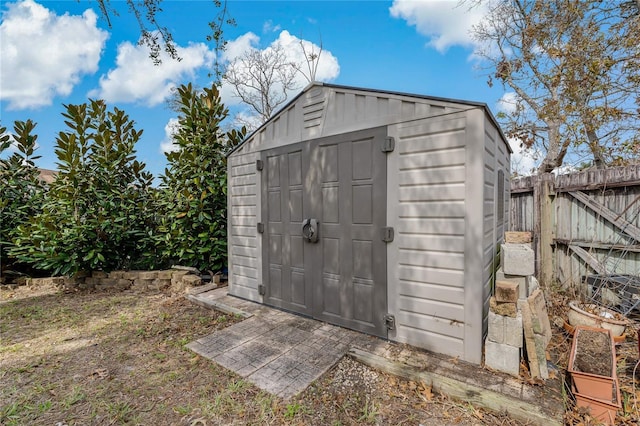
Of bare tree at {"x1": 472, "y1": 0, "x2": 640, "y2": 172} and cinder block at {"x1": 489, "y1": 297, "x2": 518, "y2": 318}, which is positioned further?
bare tree at {"x1": 472, "y1": 0, "x2": 640, "y2": 172}

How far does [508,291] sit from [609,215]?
232 centimetres

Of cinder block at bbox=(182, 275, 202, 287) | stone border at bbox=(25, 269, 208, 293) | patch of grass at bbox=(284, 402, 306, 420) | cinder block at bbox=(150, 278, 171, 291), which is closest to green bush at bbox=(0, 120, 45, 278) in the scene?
stone border at bbox=(25, 269, 208, 293)

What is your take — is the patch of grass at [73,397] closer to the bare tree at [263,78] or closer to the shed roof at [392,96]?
the shed roof at [392,96]

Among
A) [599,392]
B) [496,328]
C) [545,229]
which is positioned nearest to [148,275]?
[496,328]

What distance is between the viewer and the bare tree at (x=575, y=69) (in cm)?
526

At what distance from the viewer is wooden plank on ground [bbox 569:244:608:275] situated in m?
3.40

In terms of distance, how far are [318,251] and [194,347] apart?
64.8 inches

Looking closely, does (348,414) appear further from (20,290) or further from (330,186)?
(20,290)

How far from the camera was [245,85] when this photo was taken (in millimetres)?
12531

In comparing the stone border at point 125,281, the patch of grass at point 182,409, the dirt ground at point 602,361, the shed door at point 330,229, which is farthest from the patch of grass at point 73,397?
the dirt ground at point 602,361

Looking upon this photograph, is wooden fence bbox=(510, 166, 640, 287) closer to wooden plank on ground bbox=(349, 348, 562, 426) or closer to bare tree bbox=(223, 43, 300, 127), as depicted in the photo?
wooden plank on ground bbox=(349, 348, 562, 426)

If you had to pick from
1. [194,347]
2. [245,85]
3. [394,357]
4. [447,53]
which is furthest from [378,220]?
[245,85]

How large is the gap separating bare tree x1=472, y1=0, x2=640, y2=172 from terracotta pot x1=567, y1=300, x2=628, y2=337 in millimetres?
4614

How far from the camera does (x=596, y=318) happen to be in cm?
277
